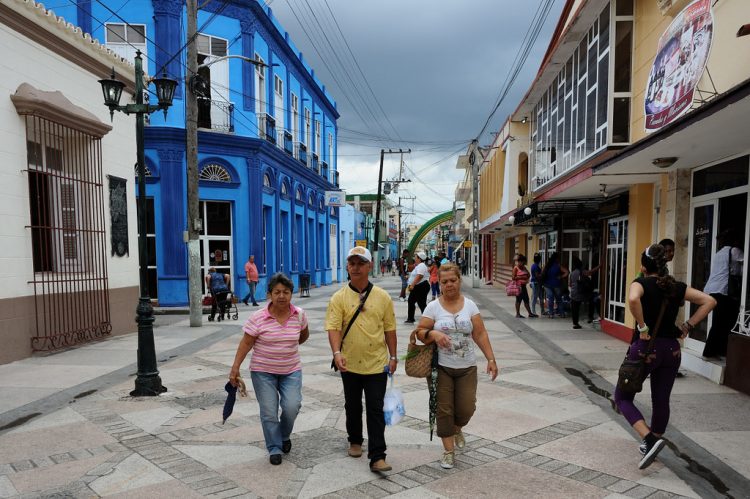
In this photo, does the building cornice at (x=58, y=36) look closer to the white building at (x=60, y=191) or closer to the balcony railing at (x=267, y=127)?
the white building at (x=60, y=191)

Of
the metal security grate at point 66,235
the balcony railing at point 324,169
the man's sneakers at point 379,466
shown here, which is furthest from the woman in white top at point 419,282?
the balcony railing at point 324,169

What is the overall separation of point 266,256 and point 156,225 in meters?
4.64

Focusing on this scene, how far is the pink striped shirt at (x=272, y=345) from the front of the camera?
405cm

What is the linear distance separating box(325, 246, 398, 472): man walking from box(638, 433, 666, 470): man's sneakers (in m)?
1.94

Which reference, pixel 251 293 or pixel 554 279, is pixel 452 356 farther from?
pixel 251 293

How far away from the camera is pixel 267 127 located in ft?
63.3

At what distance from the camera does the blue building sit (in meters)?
16.2

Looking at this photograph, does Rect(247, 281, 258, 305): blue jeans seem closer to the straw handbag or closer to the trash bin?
the trash bin

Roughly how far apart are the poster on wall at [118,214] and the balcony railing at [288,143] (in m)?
11.1

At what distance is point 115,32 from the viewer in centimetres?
1608

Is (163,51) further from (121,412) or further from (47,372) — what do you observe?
(121,412)

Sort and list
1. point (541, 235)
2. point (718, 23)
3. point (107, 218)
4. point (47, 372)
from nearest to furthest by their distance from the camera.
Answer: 1. point (718, 23)
2. point (47, 372)
3. point (107, 218)
4. point (541, 235)

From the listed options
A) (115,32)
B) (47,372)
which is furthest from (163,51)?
(47,372)

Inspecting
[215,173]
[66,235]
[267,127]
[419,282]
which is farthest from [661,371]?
[267,127]
